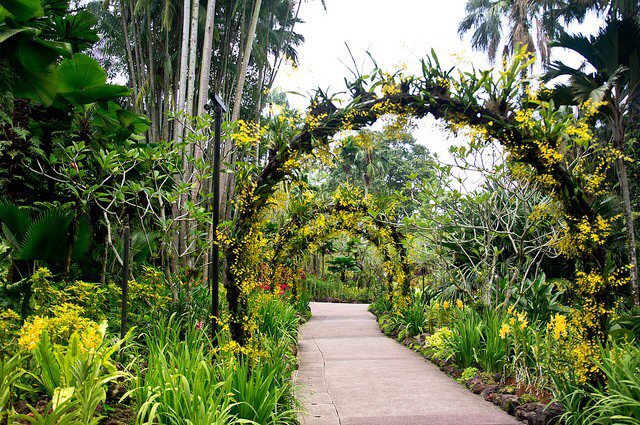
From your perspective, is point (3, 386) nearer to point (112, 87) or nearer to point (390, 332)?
point (112, 87)

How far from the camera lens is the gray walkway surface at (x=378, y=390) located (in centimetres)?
495

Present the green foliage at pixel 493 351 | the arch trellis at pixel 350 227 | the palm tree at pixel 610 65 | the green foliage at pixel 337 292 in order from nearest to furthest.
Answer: the green foliage at pixel 493 351 < the arch trellis at pixel 350 227 < the palm tree at pixel 610 65 < the green foliage at pixel 337 292

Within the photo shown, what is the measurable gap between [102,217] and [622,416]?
5.56 meters

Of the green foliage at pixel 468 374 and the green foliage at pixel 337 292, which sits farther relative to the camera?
the green foliage at pixel 337 292

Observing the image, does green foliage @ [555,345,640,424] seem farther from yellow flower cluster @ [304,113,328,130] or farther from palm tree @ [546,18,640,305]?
palm tree @ [546,18,640,305]

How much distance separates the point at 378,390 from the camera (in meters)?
6.01

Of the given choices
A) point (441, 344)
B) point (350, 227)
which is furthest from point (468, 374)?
point (350, 227)

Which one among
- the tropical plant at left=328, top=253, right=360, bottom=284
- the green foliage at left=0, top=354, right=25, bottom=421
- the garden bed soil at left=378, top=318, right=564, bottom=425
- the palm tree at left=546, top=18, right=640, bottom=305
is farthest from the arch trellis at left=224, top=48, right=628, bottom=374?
the tropical plant at left=328, top=253, right=360, bottom=284

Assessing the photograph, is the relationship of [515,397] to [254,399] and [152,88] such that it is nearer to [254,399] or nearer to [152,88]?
[254,399]

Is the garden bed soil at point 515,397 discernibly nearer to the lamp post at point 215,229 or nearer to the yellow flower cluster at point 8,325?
the lamp post at point 215,229

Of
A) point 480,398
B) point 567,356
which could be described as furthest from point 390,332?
point 567,356

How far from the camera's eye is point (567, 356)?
4871mm

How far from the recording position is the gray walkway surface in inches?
195

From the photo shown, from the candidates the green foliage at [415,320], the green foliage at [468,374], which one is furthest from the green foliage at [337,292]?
the green foliage at [468,374]
